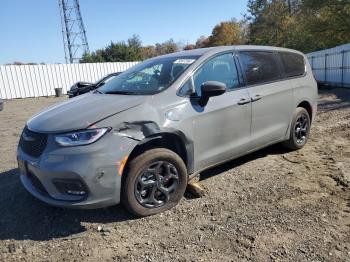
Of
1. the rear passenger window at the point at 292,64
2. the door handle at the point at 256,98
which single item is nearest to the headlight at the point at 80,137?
the door handle at the point at 256,98

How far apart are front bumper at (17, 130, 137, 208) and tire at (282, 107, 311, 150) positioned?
316 cm

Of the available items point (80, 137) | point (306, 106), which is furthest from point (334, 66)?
A: point (80, 137)

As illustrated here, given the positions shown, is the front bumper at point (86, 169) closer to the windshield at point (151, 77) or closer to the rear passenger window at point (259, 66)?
the windshield at point (151, 77)

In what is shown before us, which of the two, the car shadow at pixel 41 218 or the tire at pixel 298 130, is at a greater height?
the tire at pixel 298 130

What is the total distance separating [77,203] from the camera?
3467 mm

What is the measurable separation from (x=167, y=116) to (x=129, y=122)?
0.46 m

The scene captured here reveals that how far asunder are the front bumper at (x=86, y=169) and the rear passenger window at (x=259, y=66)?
84.3 inches

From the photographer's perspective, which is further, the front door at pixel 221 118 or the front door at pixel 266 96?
the front door at pixel 266 96

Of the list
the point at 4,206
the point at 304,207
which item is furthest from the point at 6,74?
the point at 304,207

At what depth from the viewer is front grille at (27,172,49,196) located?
3.68 metres

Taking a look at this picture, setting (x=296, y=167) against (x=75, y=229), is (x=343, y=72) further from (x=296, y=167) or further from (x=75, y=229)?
(x=75, y=229)

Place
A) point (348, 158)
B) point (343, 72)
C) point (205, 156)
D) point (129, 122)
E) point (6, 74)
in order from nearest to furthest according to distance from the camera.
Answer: point (129, 122)
point (205, 156)
point (348, 158)
point (343, 72)
point (6, 74)

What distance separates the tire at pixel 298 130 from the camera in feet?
18.9

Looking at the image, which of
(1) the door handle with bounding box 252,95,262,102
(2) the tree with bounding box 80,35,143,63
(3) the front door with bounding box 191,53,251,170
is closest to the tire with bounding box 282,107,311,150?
(1) the door handle with bounding box 252,95,262,102
